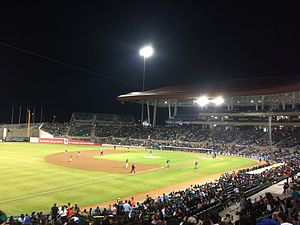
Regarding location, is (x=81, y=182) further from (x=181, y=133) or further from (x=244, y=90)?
(x=181, y=133)

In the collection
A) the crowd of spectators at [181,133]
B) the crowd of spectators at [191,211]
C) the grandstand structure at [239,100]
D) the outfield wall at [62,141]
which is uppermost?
the grandstand structure at [239,100]

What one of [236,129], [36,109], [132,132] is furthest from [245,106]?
[36,109]

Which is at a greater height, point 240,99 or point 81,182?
point 240,99

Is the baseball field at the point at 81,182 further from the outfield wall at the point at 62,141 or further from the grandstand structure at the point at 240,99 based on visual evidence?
the outfield wall at the point at 62,141

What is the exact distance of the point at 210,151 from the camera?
203 ft

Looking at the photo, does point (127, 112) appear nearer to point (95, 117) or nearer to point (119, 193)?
point (95, 117)

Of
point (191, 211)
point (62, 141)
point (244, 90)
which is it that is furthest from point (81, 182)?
point (62, 141)

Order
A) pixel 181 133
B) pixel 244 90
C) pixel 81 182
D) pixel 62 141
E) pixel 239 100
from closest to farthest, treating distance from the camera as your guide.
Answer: pixel 81 182 < pixel 244 90 < pixel 239 100 < pixel 181 133 < pixel 62 141

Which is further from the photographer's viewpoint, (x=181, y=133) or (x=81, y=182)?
(x=181, y=133)

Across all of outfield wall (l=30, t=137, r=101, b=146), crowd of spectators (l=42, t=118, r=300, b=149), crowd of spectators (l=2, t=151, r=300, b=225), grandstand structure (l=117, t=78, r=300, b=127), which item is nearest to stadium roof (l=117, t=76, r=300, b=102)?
grandstand structure (l=117, t=78, r=300, b=127)

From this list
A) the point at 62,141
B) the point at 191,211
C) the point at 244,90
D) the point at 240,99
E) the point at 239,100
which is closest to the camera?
the point at 191,211

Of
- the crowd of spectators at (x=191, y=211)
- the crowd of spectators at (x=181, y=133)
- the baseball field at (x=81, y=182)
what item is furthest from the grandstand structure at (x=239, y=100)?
the crowd of spectators at (x=191, y=211)

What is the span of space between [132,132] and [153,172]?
53831mm

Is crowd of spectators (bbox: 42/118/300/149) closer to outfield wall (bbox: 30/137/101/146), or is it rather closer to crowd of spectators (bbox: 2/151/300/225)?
outfield wall (bbox: 30/137/101/146)
